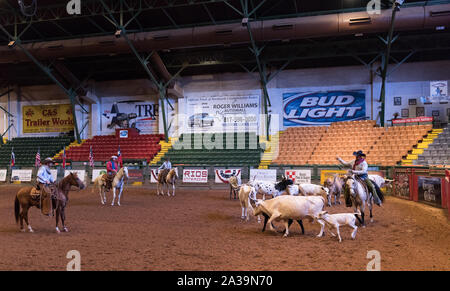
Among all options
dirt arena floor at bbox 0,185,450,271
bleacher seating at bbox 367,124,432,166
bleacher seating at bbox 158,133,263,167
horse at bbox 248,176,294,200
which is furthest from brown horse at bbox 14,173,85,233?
bleacher seating at bbox 367,124,432,166

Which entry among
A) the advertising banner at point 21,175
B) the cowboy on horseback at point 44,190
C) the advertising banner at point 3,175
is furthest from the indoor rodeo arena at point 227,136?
the advertising banner at point 3,175

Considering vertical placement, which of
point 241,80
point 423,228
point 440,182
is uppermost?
point 241,80

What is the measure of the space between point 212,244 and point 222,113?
748 inches

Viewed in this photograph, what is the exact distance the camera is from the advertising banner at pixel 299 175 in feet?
51.5

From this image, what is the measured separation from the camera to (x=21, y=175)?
2006 centimetres

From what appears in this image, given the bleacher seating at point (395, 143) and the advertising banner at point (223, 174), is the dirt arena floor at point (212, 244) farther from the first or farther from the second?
the bleacher seating at point (395, 143)

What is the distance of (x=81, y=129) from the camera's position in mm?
27328

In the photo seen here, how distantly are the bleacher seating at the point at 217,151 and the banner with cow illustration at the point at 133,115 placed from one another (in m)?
3.41

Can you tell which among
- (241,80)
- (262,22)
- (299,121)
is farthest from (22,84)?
(299,121)

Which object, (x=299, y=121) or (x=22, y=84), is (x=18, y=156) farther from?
(x=299, y=121)

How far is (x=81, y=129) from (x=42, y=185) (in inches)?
852

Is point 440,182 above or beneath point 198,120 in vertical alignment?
beneath

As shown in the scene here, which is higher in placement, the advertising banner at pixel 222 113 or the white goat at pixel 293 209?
the advertising banner at pixel 222 113

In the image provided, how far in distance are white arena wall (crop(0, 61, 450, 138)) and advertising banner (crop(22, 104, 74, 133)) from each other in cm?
53
